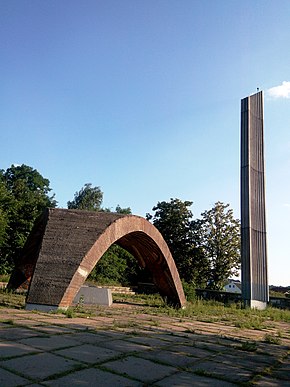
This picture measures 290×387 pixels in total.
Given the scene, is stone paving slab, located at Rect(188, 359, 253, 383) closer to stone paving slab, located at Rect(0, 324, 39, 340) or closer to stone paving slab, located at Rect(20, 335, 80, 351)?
stone paving slab, located at Rect(20, 335, 80, 351)

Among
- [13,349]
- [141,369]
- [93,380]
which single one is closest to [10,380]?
[93,380]

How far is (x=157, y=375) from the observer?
12.8ft

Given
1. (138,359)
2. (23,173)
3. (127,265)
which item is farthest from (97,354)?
(23,173)

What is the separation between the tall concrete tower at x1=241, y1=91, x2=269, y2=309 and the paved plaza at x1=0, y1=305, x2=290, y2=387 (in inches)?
520

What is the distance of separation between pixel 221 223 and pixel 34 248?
20.1m

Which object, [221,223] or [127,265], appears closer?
[221,223]

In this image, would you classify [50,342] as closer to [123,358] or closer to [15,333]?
[15,333]

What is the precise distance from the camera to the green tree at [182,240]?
30.2 meters

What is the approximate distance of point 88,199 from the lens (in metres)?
50.8

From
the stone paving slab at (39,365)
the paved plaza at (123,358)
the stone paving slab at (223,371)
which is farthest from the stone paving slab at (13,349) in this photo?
the stone paving slab at (223,371)

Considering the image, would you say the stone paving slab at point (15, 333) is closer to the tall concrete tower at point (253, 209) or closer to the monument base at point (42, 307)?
the monument base at point (42, 307)

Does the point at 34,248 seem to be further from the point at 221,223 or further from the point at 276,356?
the point at 221,223

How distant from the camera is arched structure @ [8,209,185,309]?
8.88 m

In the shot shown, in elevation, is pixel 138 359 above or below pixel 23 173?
below
